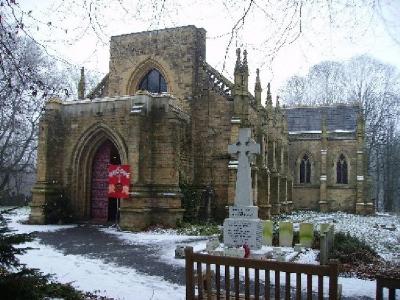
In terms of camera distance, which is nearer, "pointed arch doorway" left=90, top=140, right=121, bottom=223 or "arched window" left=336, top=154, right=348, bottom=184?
"pointed arch doorway" left=90, top=140, right=121, bottom=223

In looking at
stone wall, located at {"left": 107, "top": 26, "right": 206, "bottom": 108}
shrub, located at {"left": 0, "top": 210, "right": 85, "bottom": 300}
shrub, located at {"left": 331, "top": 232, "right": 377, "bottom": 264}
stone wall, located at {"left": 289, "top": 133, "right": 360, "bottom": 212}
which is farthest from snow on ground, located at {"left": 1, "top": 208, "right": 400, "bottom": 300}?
stone wall, located at {"left": 289, "top": 133, "right": 360, "bottom": 212}

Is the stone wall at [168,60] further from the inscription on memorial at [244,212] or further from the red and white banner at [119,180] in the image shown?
the inscription on memorial at [244,212]

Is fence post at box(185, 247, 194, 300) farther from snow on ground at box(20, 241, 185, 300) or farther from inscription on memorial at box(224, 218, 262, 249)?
inscription on memorial at box(224, 218, 262, 249)

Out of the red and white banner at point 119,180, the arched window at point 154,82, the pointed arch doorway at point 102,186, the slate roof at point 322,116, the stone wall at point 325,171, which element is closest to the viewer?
the red and white banner at point 119,180

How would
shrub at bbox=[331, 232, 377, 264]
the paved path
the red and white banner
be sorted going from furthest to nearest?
the red and white banner < shrub at bbox=[331, 232, 377, 264] < the paved path

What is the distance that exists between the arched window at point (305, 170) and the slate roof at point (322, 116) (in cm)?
295

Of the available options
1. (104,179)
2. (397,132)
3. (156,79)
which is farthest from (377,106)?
(104,179)

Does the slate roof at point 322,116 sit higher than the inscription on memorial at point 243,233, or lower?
higher

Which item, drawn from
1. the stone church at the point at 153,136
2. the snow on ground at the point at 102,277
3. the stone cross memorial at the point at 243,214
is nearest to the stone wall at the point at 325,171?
the stone church at the point at 153,136

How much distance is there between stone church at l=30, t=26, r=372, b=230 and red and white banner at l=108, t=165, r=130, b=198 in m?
0.27

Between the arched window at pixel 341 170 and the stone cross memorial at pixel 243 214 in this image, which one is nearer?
the stone cross memorial at pixel 243 214

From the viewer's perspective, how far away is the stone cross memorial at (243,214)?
36.6 ft

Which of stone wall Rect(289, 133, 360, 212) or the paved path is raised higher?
stone wall Rect(289, 133, 360, 212)

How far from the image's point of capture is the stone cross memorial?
36.6ft
